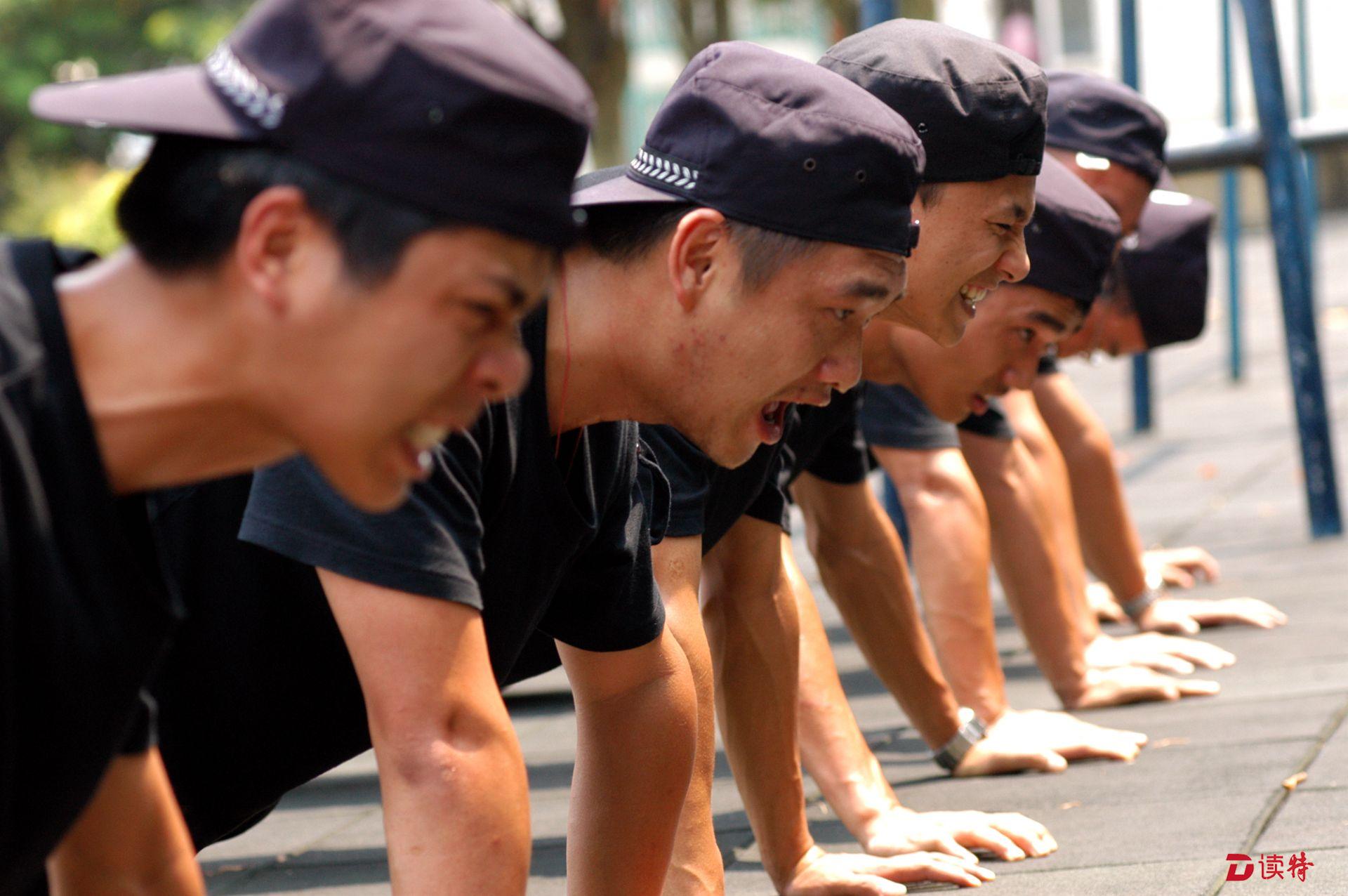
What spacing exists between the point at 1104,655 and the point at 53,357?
4.09m

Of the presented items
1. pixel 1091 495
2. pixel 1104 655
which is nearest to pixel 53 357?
pixel 1104 655

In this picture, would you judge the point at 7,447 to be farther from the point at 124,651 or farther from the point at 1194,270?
the point at 1194,270

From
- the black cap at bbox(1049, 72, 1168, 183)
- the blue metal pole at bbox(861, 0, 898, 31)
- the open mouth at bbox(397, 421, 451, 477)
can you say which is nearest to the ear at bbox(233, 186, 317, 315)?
the open mouth at bbox(397, 421, 451, 477)

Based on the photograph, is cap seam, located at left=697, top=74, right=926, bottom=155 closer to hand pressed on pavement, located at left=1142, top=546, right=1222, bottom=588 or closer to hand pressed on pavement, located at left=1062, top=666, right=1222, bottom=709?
hand pressed on pavement, located at left=1062, top=666, right=1222, bottom=709

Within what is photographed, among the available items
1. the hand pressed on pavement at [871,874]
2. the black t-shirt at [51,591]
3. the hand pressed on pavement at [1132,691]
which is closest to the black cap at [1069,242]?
the hand pressed on pavement at [1132,691]

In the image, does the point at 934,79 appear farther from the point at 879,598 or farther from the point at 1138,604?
the point at 1138,604

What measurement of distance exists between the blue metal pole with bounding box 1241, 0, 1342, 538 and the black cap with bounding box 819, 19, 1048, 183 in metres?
3.72

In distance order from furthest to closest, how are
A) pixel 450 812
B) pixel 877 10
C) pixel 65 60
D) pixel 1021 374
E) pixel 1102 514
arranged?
pixel 65 60 < pixel 877 10 < pixel 1102 514 < pixel 1021 374 < pixel 450 812

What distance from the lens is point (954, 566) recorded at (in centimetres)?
448

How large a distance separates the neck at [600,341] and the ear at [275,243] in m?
0.87

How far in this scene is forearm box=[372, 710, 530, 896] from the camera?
217 centimetres

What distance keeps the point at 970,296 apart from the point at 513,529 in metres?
1.41

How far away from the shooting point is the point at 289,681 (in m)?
2.54

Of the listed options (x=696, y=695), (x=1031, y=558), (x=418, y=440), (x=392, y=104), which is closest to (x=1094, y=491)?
(x=1031, y=558)
